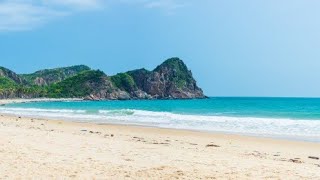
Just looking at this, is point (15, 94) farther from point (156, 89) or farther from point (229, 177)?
point (229, 177)

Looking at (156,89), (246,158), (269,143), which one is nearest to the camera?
(246,158)

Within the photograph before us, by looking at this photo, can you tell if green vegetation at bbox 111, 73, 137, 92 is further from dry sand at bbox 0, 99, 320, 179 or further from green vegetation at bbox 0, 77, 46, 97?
dry sand at bbox 0, 99, 320, 179

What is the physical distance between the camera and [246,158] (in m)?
13.1

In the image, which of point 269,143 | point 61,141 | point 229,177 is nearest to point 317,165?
point 229,177

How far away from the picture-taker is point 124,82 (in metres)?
194

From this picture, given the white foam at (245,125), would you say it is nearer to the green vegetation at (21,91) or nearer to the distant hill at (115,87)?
the green vegetation at (21,91)

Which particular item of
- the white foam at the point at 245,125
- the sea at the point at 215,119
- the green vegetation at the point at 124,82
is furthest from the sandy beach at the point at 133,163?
the green vegetation at the point at 124,82

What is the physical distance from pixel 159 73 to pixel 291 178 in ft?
614

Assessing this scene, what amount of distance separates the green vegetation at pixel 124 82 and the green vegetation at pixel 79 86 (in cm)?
978

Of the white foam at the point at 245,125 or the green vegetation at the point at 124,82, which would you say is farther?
the green vegetation at the point at 124,82

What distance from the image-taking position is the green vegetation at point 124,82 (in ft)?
626

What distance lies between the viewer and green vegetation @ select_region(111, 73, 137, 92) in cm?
19088

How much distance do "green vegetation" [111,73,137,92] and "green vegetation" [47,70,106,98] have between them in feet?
32.1

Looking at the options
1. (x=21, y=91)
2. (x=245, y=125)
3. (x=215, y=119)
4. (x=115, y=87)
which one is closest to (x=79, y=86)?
(x=115, y=87)
